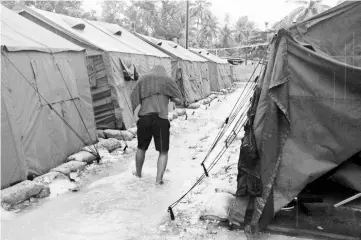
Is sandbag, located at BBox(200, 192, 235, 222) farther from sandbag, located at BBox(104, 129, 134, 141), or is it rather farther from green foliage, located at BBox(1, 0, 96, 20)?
green foliage, located at BBox(1, 0, 96, 20)

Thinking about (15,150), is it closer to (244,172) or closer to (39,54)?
(39,54)

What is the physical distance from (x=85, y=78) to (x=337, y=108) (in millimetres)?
5774

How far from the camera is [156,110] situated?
5547mm

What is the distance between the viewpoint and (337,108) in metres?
3.83

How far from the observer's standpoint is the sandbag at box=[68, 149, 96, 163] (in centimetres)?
656

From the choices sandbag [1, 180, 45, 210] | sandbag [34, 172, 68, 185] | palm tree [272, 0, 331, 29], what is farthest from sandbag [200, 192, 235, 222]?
palm tree [272, 0, 331, 29]

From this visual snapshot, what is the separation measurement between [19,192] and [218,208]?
8.86 ft

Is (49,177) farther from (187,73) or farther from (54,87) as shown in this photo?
Answer: (187,73)

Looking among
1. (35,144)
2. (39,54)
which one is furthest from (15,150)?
(39,54)

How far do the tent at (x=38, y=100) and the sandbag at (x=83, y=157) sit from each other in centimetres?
25

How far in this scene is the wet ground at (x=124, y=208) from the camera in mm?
3963

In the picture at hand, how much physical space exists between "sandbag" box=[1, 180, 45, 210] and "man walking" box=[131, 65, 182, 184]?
1621 millimetres

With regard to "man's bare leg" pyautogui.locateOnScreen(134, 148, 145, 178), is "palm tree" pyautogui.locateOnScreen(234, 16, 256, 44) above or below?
above

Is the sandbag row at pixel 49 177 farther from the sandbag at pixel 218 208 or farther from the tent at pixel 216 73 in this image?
the tent at pixel 216 73
